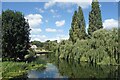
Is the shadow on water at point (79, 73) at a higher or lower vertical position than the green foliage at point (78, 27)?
lower

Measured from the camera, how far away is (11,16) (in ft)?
124

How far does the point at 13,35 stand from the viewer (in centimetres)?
3688

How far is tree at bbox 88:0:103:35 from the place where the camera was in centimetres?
5278

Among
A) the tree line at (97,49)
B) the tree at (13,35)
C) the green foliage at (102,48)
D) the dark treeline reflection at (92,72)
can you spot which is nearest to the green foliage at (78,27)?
the tree line at (97,49)

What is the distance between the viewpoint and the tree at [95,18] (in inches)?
2078

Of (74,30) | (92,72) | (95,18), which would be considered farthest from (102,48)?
(74,30)

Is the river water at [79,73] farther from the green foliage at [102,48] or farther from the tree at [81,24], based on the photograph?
the tree at [81,24]

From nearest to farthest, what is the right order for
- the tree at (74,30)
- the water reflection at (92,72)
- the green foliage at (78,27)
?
1. the water reflection at (92,72)
2. the green foliage at (78,27)
3. the tree at (74,30)

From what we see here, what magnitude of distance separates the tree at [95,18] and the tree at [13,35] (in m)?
17.9

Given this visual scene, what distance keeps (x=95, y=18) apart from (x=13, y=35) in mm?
22379

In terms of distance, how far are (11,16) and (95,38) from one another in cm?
1237

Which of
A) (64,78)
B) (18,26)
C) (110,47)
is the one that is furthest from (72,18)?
(64,78)

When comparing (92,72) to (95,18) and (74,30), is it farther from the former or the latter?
(74,30)

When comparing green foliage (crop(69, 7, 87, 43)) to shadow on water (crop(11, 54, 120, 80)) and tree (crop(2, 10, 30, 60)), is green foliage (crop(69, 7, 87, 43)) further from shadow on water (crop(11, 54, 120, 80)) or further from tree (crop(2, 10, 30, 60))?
shadow on water (crop(11, 54, 120, 80))
